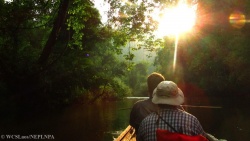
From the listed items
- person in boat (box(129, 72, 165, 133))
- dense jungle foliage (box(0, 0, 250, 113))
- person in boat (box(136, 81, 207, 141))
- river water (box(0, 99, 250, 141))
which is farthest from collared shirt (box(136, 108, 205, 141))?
river water (box(0, 99, 250, 141))

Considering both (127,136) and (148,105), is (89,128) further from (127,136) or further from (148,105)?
(148,105)

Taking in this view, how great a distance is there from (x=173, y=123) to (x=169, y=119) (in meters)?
0.06

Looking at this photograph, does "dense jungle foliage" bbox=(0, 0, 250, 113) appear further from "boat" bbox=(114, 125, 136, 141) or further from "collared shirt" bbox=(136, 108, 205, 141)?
"collared shirt" bbox=(136, 108, 205, 141)

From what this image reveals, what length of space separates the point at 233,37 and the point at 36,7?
71.5 feet

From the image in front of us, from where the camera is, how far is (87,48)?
30516 millimetres

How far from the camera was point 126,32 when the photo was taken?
1183 centimetres

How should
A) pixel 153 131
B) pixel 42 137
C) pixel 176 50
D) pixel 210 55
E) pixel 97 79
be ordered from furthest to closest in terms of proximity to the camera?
1. pixel 176 50
2. pixel 210 55
3. pixel 97 79
4. pixel 42 137
5. pixel 153 131

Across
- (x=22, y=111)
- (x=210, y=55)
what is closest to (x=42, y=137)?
(x=22, y=111)

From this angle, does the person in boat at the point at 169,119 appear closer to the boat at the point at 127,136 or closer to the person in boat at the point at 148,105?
the person in boat at the point at 148,105

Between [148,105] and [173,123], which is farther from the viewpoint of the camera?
[148,105]

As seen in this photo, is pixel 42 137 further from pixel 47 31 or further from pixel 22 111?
pixel 47 31

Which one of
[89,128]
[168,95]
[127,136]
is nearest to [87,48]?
[89,128]

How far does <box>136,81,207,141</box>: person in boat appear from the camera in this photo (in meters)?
3.03

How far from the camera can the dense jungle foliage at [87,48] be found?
11.7 m
